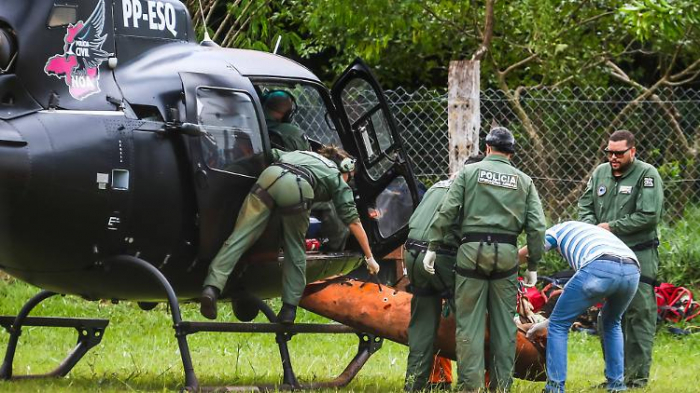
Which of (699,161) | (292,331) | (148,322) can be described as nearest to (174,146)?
(292,331)

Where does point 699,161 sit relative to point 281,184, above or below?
below

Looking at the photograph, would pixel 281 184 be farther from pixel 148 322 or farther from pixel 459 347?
pixel 148 322

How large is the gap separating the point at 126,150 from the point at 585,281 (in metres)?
3.12

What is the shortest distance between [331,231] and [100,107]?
2.03 meters

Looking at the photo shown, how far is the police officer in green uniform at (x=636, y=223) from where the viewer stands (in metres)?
9.17

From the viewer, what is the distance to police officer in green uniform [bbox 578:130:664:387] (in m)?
9.17

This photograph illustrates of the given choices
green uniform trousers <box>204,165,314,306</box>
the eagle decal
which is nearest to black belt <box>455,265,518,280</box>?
green uniform trousers <box>204,165,314,306</box>

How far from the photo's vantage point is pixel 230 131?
25.4 feet

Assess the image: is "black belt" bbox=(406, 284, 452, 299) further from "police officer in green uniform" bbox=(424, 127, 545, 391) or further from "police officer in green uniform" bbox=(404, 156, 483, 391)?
"police officer in green uniform" bbox=(424, 127, 545, 391)

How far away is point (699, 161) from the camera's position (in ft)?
43.0

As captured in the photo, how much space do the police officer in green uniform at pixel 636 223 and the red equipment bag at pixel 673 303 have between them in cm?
213

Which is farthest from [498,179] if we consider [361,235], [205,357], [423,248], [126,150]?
[205,357]

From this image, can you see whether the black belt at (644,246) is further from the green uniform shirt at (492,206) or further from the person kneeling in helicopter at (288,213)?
the person kneeling in helicopter at (288,213)

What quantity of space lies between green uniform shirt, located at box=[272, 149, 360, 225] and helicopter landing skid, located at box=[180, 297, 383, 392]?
31.7 inches
